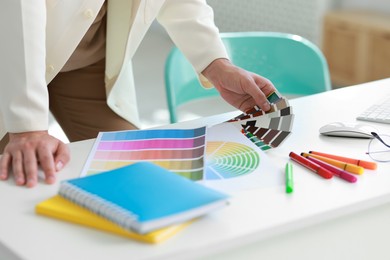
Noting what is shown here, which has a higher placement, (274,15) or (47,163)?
(47,163)

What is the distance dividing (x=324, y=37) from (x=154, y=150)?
3.58 meters

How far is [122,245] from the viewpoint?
105 cm

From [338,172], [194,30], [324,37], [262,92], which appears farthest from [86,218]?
[324,37]

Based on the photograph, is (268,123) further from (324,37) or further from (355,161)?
(324,37)

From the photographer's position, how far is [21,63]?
1.46m

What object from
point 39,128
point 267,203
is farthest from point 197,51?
point 267,203

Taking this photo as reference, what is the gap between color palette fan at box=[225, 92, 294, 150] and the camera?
4.91 feet

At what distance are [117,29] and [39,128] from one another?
19.5 inches

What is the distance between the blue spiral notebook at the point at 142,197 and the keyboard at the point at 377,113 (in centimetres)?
62

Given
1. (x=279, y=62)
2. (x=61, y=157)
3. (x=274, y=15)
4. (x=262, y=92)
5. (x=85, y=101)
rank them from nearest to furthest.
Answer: (x=61, y=157) → (x=262, y=92) → (x=85, y=101) → (x=279, y=62) → (x=274, y=15)

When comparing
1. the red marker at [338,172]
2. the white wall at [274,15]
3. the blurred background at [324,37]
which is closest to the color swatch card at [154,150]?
the red marker at [338,172]

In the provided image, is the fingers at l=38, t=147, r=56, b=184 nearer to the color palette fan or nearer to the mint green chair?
the color palette fan

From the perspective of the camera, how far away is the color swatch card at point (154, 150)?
136 centimetres

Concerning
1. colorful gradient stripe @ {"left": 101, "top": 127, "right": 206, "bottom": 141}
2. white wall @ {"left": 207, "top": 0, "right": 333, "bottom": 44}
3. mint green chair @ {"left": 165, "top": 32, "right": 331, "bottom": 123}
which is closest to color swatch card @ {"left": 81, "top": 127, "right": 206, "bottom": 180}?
colorful gradient stripe @ {"left": 101, "top": 127, "right": 206, "bottom": 141}
